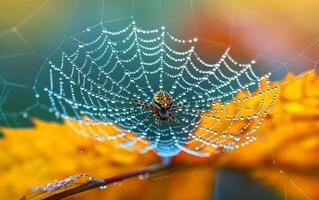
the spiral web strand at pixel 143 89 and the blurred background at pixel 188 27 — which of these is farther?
the blurred background at pixel 188 27

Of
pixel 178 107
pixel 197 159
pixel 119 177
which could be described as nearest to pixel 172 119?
pixel 178 107

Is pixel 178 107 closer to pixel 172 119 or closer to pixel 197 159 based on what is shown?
pixel 172 119

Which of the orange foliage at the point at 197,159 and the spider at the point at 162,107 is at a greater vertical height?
the spider at the point at 162,107

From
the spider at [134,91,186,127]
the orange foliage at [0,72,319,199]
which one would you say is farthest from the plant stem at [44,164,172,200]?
the spider at [134,91,186,127]

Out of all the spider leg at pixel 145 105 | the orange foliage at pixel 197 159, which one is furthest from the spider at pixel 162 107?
the orange foliage at pixel 197 159

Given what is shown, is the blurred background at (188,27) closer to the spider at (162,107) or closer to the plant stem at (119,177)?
the spider at (162,107)

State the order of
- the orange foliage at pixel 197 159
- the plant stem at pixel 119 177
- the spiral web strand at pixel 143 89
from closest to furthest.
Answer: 1. the plant stem at pixel 119 177
2. the orange foliage at pixel 197 159
3. the spiral web strand at pixel 143 89

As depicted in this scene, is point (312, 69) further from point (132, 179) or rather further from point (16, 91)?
point (16, 91)

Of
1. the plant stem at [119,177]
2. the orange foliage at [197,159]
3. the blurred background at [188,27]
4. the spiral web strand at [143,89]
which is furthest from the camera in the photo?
the blurred background at [188,27]
